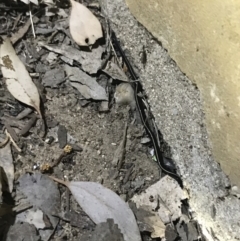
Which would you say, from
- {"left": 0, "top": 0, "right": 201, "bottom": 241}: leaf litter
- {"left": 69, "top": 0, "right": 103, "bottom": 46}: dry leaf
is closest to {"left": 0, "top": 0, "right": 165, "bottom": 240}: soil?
{"left": 0, "top": 0, "right": 201, "bottom": 241}: leaf litter

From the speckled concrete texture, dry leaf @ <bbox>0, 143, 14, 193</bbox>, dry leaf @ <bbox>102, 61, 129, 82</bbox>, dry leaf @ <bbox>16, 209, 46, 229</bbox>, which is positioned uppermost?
the speckled concrete texture

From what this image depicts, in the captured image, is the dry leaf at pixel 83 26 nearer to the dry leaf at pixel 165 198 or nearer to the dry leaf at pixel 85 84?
the dry leaf at pixel 85 84

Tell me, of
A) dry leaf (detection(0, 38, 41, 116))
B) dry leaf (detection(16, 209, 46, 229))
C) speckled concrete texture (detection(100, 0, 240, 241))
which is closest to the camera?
speckled concrete texture (detection(100, 0, 240, 241))

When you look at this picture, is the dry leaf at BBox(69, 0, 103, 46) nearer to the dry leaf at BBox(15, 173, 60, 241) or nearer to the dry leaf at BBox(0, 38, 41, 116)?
the dry leaf at BBox(0, 38, 41, 116)

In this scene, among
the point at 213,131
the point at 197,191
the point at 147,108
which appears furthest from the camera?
the point at 147,108

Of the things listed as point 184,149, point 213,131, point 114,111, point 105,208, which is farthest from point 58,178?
point 213,131

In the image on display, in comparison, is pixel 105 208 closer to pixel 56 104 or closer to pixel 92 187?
pixel 92 187

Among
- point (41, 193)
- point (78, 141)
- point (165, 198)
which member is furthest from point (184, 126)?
point (41, 193)

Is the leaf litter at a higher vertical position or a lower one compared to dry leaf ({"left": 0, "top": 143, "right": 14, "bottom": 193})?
higher
